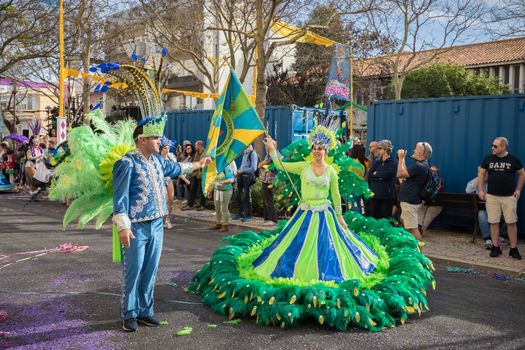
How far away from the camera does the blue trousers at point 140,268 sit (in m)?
4.55

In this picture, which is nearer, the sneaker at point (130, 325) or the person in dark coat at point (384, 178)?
the sneaker at point (130, 325)

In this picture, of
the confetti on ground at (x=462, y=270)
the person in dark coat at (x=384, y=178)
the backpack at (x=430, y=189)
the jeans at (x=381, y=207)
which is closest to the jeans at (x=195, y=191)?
the jeans at (x=381, y=207)

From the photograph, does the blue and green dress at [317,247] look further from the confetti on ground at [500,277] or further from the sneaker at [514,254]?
the sneaker at [514,254]

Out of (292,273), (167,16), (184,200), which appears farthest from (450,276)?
(167,16)

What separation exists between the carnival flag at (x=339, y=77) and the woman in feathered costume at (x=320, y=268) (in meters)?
8.07

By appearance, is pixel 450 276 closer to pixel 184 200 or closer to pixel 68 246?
pixel 68 246

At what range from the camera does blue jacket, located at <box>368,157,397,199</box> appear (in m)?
8.86

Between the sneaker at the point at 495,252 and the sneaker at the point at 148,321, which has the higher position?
the sneaker at the point at 495,252

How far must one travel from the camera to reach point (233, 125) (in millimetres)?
5867

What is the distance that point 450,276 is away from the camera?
6934mm

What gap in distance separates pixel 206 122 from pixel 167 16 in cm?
480

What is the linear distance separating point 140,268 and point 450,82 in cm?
3133

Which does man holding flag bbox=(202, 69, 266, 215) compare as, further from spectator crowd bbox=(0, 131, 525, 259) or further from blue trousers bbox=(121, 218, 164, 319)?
blue trousers bbox=(121, 218, 164, 319)

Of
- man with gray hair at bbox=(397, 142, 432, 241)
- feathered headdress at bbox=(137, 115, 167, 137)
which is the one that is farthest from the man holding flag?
man with gray hair at bbox=(397, 142, 432, 241)
